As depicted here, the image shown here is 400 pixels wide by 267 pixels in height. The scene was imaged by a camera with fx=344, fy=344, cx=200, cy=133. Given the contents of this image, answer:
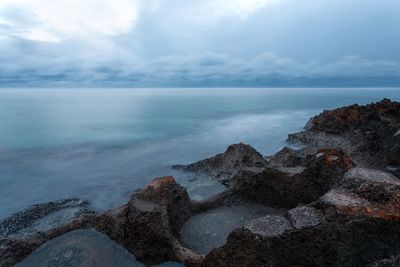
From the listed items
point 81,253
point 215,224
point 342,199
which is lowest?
point 81,253

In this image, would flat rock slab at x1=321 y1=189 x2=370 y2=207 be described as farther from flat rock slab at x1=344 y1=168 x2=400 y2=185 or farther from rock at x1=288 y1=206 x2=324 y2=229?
flat rock slab at x1=344 y1=168 x2=400 y2=185

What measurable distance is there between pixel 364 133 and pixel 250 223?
1917 cm

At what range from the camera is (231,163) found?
72.1 feet

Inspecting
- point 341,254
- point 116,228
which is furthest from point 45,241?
point 341,254

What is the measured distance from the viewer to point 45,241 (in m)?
12.8

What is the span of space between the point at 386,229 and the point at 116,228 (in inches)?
345

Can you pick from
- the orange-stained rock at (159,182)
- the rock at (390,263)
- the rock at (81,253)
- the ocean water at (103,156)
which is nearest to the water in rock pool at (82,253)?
the rock at (81,253)

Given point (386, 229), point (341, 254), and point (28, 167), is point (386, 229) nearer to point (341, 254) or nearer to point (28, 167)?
point (341, 254)

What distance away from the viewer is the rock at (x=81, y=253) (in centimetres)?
1188

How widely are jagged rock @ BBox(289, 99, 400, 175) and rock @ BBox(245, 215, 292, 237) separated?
9259 millimetres

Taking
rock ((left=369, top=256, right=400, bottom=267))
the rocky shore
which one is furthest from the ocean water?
rock ((left=369, top=256, right=400, bottom=267))

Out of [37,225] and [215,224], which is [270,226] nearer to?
[215,224]

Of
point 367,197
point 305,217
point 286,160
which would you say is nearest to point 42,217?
point 305,217

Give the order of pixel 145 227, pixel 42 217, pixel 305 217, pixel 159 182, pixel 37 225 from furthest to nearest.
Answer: pixel 42 217, pixel 37 225, pixel 159 182, pixel 145 227, pixel 305 217
